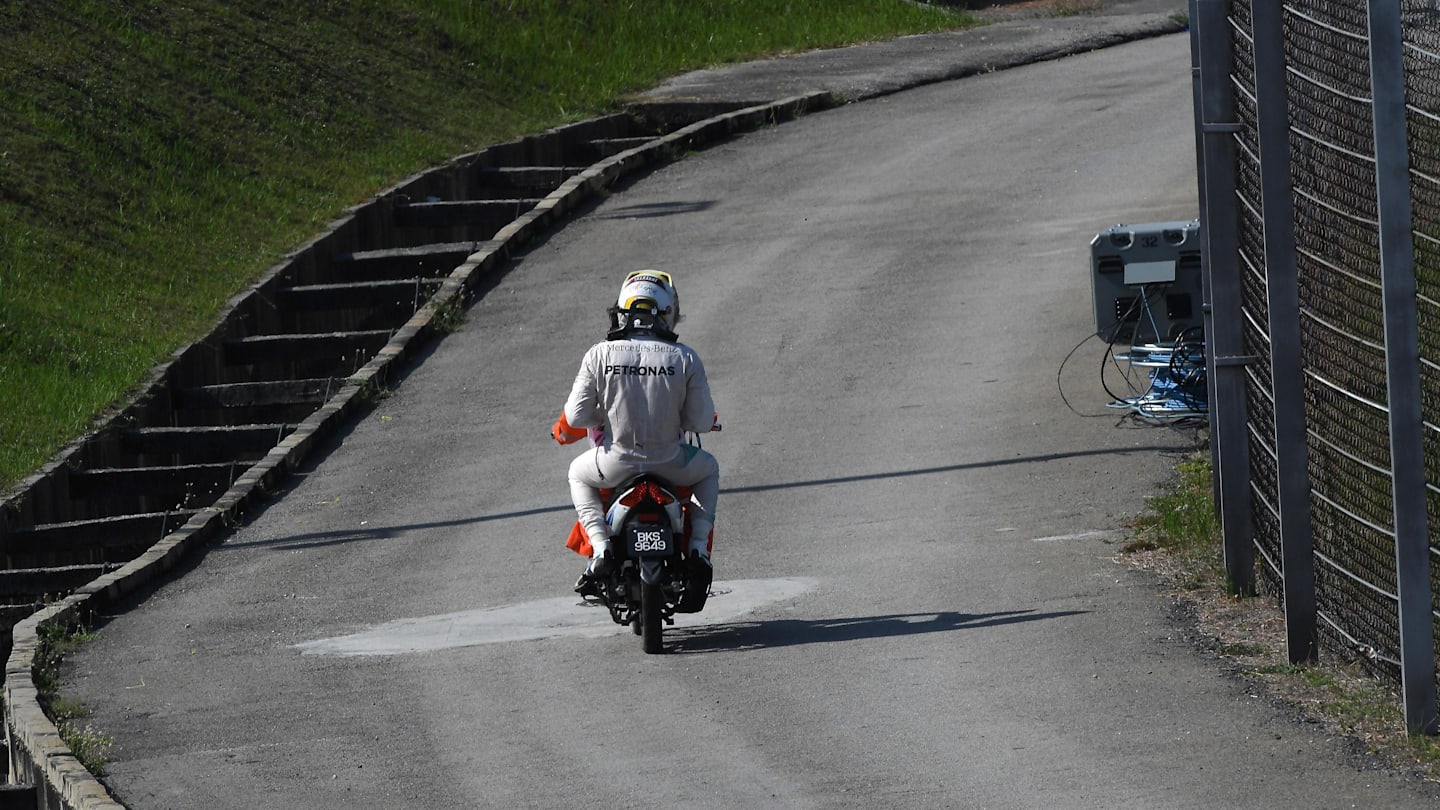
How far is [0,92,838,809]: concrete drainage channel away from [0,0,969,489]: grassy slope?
14.6 inches

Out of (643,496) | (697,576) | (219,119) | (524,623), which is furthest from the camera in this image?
(219,119)

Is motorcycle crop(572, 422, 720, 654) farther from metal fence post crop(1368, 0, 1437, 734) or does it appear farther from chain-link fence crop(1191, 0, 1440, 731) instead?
metal fence post crop(1368, 0, 1437, 734)

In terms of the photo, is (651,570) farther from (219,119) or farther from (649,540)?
(219,119)

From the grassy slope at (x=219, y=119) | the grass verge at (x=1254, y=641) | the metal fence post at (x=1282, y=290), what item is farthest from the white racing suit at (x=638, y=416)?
the grassy slope at (x=219, y=119)

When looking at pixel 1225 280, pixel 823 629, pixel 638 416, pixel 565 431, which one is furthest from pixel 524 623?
pixel 1225 280

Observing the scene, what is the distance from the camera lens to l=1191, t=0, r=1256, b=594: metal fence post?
10.4 m

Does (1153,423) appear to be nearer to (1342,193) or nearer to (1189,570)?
(1189,570)

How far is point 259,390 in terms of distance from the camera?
61.5 feet

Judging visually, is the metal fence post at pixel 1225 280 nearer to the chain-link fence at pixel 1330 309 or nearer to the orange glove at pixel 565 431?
the chain-link fence at pixel 1330 309

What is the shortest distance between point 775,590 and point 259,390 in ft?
27.3

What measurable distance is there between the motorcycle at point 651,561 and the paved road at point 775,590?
0.67 ft

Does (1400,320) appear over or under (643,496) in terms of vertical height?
over

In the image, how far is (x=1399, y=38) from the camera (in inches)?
301

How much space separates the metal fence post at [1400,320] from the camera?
302 inches
